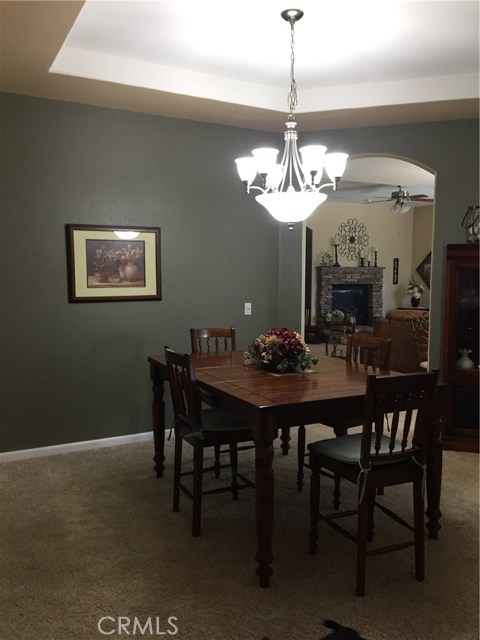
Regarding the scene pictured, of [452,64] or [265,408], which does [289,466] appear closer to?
[265,408]

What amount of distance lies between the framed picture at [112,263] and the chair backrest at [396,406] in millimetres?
2506

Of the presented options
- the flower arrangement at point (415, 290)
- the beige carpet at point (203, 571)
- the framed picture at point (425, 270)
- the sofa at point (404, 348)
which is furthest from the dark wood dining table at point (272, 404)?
the framed picture at point (425, 270)

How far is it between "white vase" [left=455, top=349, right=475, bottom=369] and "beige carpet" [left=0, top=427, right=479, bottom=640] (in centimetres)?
102

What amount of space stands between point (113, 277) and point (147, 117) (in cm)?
131

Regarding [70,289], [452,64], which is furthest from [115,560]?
[452,64]

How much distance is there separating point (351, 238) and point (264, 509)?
8.82 meters

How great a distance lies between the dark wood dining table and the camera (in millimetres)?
2373

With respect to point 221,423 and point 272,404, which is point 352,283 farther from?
point 272,404

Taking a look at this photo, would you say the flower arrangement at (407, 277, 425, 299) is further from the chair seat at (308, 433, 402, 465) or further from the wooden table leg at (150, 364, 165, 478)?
the chair seat at (308, 433, 402, 465)

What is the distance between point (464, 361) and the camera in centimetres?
414

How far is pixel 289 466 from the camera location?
3816mm

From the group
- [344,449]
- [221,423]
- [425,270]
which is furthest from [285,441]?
[425,270]
